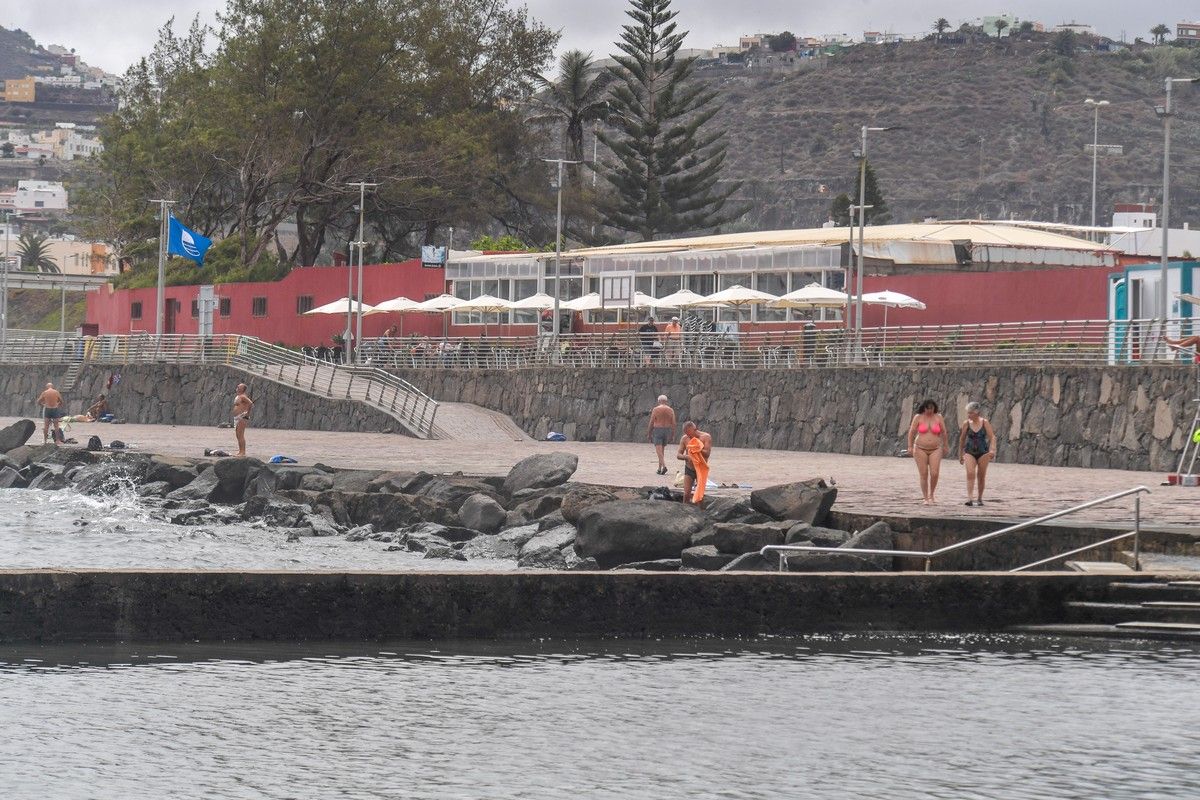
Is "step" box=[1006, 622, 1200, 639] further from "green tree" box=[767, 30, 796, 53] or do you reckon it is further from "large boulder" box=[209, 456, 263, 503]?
"green tree" box=[767, 30, 796, 53]

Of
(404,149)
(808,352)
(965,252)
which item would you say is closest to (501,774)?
(808,352)

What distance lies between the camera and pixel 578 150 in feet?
252

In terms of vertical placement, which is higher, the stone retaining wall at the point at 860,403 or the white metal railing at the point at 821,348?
the white metal railing at the point at 821,348

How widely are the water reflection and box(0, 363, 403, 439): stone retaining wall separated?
97.2 ft

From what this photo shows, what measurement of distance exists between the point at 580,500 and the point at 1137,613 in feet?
32.5

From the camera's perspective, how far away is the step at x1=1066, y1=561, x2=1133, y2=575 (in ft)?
51.8

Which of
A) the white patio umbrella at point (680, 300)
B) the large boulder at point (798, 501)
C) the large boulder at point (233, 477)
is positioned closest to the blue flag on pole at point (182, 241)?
the white patio umbrella at point (680, 300)

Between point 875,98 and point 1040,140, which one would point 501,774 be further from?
point 875,98

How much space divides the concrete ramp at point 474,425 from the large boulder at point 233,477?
11734mm

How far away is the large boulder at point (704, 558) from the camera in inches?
781

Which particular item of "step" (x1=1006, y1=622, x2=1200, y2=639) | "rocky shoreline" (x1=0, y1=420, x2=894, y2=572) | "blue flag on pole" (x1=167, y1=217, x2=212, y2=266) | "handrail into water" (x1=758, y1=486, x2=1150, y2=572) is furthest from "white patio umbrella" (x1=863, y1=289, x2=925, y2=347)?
"step" (x1=1006, y1=622, x2=1200, y2=639)

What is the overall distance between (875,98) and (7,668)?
468 ft

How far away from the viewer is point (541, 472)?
2748cm

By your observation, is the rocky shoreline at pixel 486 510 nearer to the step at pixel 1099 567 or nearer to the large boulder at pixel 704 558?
the large boulder at pixel 704 558
